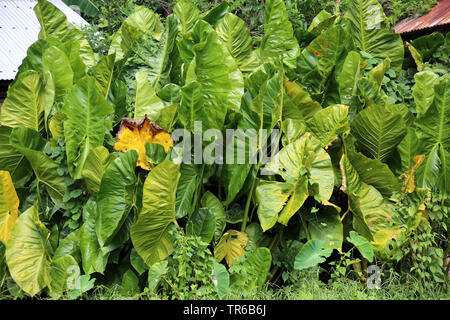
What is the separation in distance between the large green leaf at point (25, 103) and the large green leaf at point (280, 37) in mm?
1530

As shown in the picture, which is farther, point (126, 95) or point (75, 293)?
point (126, 95)

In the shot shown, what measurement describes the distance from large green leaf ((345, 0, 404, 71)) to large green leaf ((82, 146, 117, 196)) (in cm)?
193

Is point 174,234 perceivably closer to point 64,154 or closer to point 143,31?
point 64,154

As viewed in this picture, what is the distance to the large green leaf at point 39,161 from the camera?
8.66 ft

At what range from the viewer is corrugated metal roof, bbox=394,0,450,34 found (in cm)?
525

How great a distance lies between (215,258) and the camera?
2.68m

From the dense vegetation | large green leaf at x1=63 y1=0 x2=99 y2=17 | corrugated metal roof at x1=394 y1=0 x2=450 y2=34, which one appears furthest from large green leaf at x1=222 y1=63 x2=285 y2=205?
large green leaf at x1=63 y1=0 x2=99 y2=17

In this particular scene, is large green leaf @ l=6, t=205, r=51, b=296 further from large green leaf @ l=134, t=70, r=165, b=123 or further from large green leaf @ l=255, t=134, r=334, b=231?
large green leaf @ l=255, t=134, r=334, b=231

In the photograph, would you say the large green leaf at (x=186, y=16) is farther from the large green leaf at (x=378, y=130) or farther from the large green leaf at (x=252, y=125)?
the large green leaf at (x=378, y=130)

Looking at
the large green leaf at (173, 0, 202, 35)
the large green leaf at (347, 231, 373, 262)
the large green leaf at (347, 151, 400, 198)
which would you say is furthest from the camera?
the large green leaf at (173, 0, 202, 35)

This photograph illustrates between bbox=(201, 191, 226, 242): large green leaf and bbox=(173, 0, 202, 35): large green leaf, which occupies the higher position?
bbox=(173, 0, 202, 35): large green leaf
